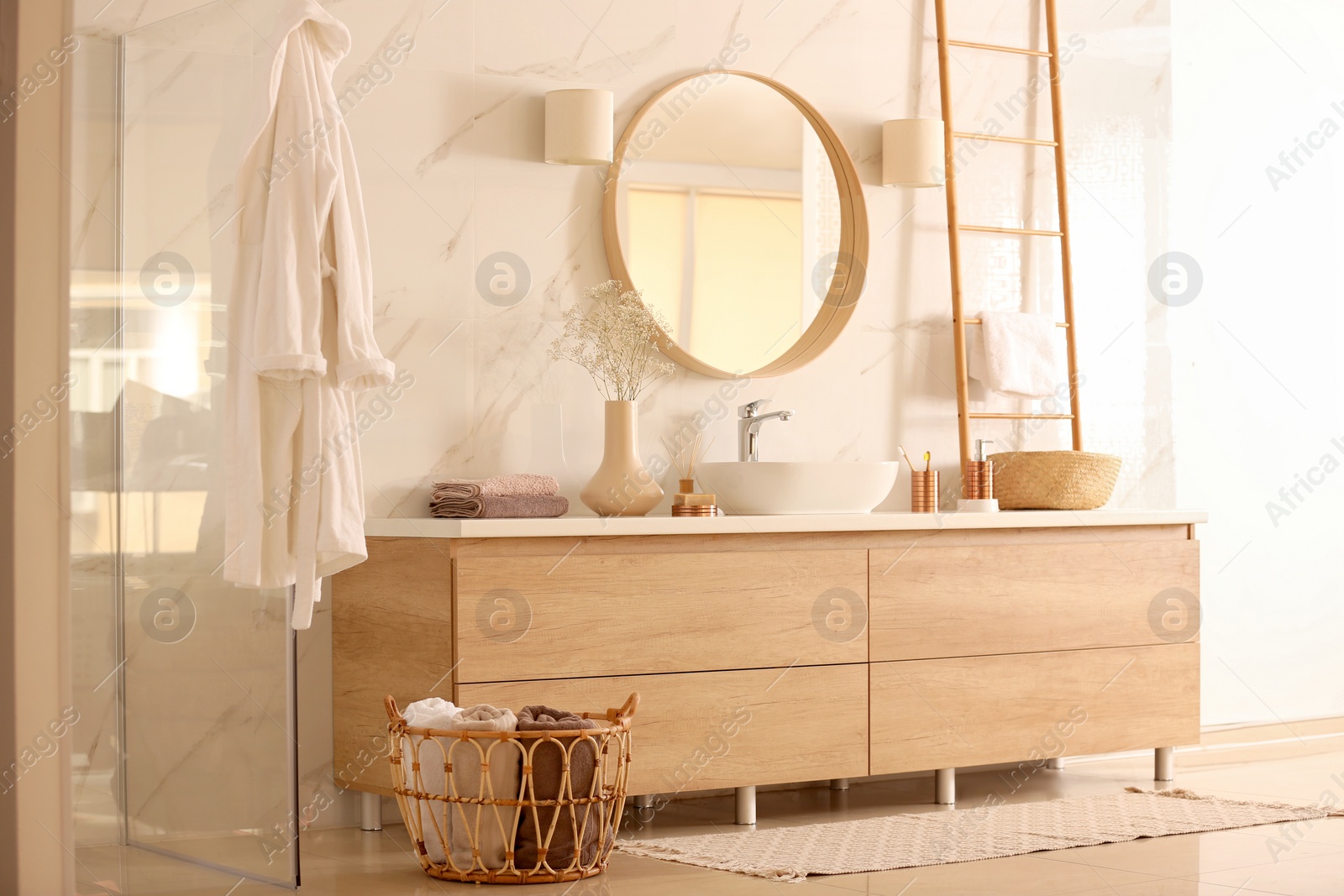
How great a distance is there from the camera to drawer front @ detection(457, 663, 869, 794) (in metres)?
3.07

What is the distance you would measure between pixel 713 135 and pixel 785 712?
151 cm

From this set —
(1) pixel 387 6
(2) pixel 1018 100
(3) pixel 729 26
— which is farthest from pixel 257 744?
(2) pixel 1018 100

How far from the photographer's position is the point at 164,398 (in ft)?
8.51

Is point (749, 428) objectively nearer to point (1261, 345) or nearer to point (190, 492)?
point (190, 492)

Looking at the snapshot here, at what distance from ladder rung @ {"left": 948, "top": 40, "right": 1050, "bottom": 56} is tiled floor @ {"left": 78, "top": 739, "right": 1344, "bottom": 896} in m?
2.08

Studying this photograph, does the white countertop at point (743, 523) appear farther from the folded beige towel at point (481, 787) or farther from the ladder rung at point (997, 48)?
the ladder rung at point (997, 48)

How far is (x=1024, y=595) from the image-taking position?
3609 millimetres

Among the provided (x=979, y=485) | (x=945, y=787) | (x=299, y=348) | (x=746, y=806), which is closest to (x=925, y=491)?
(x=979, y=485)

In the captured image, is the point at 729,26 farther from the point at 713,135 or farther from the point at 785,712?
the point at 785,712

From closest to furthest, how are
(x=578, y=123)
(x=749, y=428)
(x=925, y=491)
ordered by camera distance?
(x=578, y=123) → (x=749, y=428) → (x=925, y=491)

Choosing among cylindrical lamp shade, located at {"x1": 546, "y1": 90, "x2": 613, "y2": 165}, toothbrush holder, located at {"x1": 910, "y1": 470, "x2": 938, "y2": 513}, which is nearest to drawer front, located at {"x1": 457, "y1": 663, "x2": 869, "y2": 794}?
toothbrush holder, located at {"x1": 910, "y1": 470, "x2": 938, "y2": 513}

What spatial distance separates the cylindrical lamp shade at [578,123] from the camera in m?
3.57

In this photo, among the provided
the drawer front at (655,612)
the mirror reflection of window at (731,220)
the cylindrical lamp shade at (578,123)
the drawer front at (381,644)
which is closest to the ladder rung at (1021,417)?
the mirror reflection of window at (731,220)

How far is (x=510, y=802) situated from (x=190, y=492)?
0.79 m
